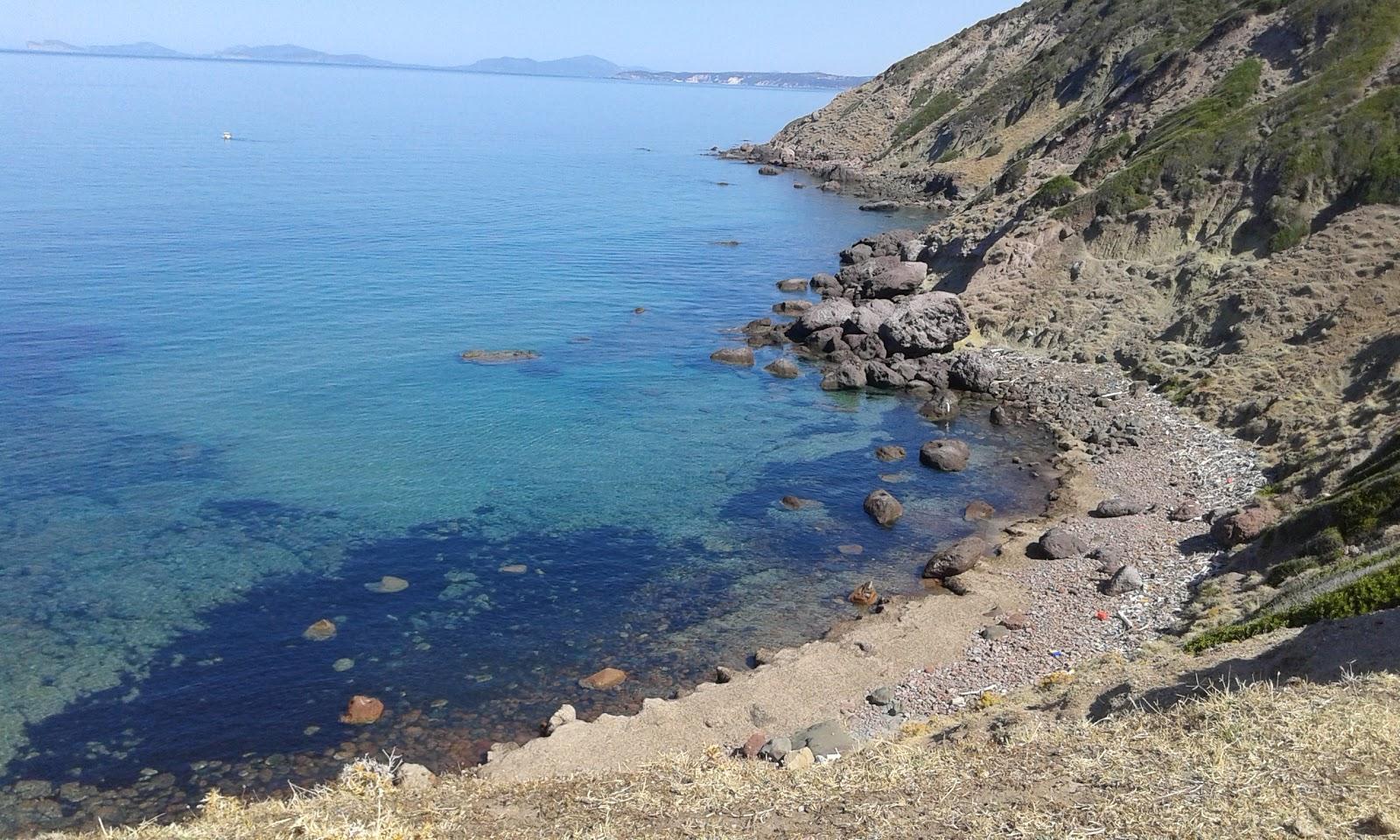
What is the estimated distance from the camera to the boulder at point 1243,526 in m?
30.3

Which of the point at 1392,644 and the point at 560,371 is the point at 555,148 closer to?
the point at 560,371

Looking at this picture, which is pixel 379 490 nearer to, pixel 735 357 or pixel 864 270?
pixel 735 357

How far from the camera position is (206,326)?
183 feet

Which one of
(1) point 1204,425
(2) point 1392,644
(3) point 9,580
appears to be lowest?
(3) point 9,580

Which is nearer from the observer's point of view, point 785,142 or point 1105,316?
point 1105,316

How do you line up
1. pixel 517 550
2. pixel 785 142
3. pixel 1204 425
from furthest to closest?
1. pixel 785 142
2. pixel 1204 425
3. pixel 517 550

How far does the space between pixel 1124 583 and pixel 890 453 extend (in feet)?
43.8

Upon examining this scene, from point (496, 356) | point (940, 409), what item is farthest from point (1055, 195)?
point (496, 356)

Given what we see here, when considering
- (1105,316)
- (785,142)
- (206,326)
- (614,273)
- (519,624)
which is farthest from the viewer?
(785,142)

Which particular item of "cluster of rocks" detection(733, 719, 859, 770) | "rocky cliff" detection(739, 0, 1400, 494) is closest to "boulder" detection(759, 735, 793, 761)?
"cluster of rocks" detection(733, 719, 859, 770)

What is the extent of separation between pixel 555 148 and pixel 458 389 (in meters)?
123

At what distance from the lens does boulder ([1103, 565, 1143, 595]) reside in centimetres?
2900

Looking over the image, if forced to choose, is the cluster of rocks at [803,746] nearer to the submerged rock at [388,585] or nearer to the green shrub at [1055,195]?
the submerged rock at [388,585]

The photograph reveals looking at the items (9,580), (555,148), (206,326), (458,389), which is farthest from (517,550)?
(555,148)
